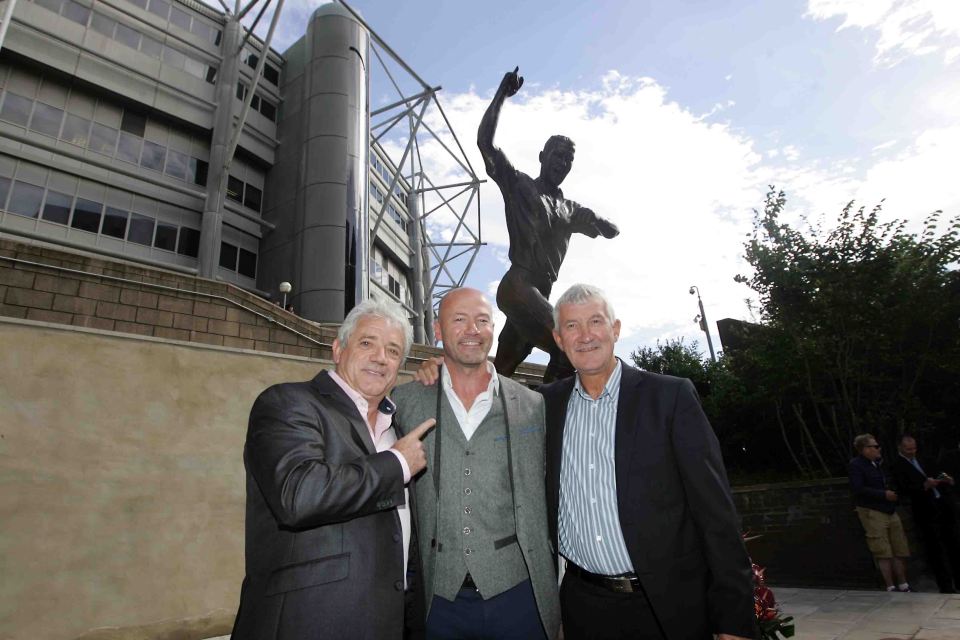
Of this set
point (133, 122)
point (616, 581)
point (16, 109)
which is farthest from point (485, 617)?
point (133, 122)

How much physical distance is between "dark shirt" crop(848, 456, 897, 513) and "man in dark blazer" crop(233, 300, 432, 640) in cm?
637

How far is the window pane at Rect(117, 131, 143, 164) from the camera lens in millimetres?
19892

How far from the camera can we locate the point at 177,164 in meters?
21.3

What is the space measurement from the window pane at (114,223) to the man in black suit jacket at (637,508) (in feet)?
72.5

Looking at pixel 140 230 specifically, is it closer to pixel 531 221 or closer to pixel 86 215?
pixel 86 215

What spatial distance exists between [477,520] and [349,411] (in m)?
0.61

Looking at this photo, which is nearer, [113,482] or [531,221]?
[531,221]

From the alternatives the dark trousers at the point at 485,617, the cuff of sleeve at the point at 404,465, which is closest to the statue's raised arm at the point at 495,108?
the cuff of sleeve at the point at 404,465

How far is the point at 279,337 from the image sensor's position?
7750 mm

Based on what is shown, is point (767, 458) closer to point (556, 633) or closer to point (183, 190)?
point (556, 633)

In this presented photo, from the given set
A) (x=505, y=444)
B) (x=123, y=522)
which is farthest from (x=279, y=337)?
(x=505, y=444)

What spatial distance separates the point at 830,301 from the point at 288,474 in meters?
10.7

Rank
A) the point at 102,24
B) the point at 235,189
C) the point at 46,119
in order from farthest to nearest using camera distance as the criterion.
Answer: the point at 235,189 → the point at 102,24 → the point at 46,119

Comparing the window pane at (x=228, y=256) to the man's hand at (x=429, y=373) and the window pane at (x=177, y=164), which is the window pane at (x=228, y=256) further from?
the man's hand at (x=429, y=373)
